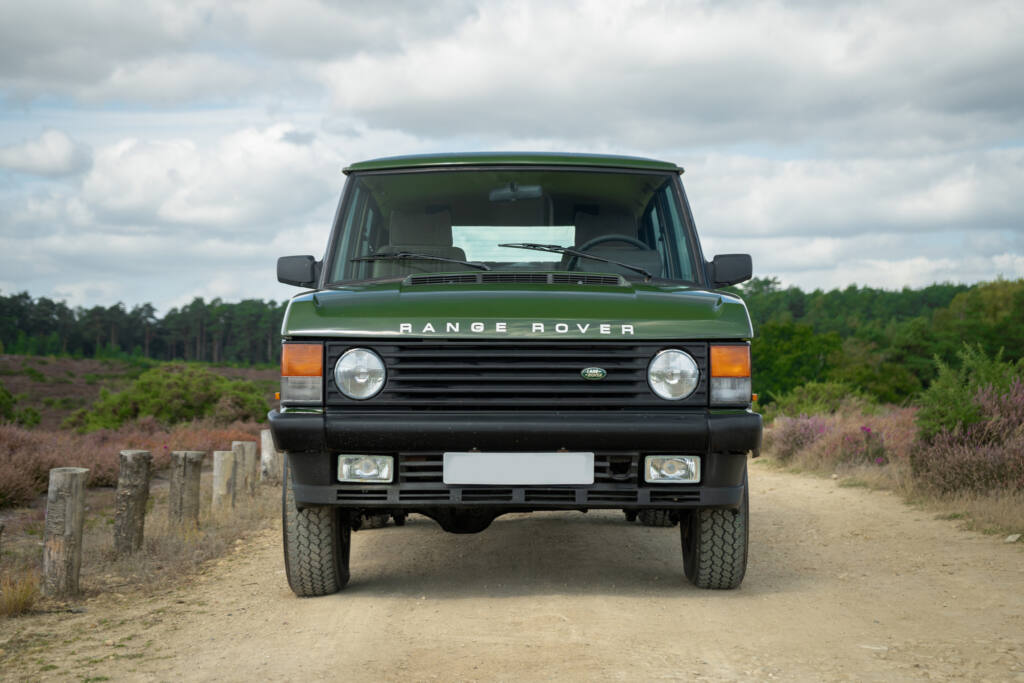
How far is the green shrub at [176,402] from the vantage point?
80.3 feet

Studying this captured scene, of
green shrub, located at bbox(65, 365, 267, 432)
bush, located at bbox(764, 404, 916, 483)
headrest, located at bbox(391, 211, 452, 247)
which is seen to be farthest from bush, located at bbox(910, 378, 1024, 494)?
green shrub, located at bbox(65, 365, 267, 432)

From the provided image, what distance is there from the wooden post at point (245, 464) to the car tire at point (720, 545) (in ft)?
24.8

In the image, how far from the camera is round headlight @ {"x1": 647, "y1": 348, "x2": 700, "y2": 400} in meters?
4.75

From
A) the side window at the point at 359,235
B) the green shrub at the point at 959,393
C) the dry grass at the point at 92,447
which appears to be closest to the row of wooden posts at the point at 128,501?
the side window at the point at 359,235

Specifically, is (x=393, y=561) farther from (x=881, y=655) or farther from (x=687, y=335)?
(x=881, y=655)

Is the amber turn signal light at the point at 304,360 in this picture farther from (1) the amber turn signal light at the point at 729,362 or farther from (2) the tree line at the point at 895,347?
(2) the tree line at the point at 895,347

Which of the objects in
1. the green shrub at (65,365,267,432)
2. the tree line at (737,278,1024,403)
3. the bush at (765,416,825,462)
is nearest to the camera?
the bush at (765,416,825,462)

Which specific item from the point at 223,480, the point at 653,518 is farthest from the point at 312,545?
the point at 223,480

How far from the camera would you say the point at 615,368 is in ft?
15.5

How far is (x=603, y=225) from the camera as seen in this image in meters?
6.08

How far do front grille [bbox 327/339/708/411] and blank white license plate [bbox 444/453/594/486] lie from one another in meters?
0.22

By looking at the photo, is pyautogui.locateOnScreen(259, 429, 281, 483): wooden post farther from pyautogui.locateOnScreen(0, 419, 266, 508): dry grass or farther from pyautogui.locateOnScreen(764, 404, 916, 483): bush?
pyautogui.locateOnScreen(764, 404, 916, 483): bush

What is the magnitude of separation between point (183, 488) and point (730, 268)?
19.4 ft

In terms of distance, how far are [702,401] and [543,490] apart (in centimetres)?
86
